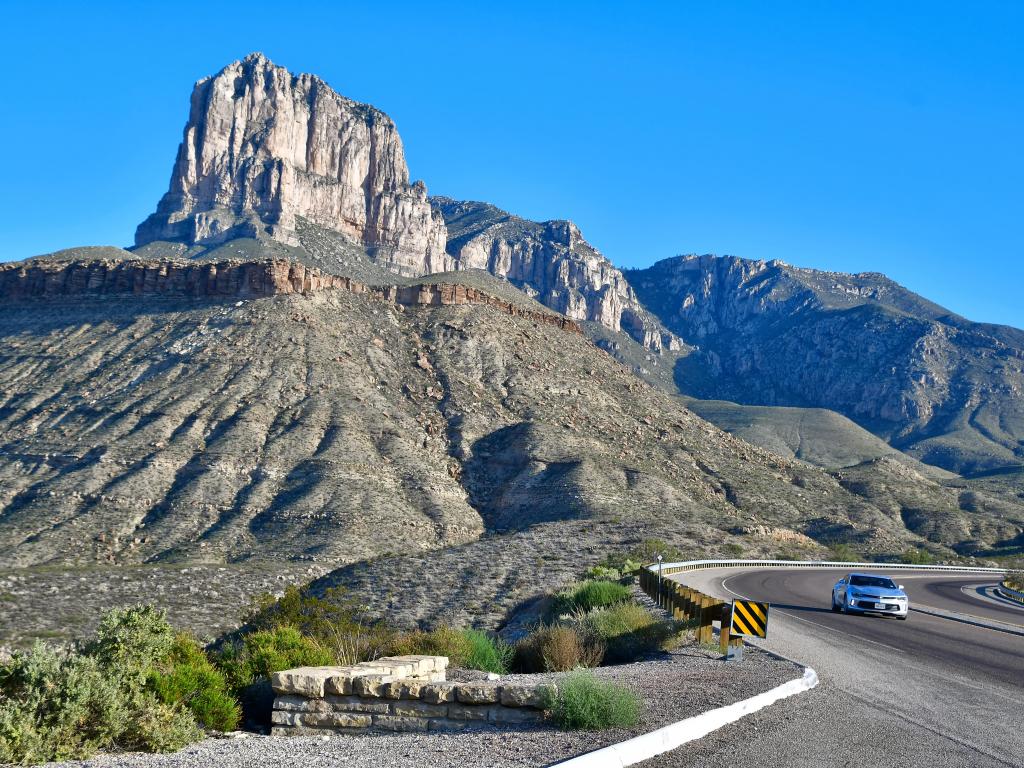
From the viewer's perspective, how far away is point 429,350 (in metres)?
91.0

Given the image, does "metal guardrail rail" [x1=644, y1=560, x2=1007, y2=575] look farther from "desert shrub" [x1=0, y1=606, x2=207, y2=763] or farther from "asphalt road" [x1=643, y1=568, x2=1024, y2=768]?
"desert shrub" [x1=0, y1=606, x2=207, y2=763]

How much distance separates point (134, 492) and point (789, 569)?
4011cm

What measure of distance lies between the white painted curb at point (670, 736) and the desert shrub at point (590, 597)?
15475 mm

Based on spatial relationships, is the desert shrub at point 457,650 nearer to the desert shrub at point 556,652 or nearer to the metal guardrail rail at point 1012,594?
the desert shrub at point 556,652

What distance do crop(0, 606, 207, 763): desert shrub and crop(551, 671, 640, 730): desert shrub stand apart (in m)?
4.28

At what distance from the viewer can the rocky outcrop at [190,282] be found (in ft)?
299

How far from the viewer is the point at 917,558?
66.5m

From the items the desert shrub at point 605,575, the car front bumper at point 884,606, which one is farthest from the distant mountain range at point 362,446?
the car front bumper at point 884,606

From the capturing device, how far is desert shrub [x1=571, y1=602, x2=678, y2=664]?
18984 millimetres

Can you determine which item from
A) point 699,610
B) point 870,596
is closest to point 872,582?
point 870,596

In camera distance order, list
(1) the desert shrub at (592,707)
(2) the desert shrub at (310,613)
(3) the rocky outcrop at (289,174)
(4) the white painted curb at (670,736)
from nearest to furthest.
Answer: (4) the white painted curb at (670,736)
(1) the desert shrub at (592,707)
(2) the desert shrub at (310,613)
(3) the rocky outcrop at (289,174)

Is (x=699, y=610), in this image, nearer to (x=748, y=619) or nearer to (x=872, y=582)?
(x=748, y=619)

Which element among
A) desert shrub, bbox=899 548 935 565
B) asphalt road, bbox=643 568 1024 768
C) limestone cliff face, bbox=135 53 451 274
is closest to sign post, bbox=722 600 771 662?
asphalt road, bbox=643 568 1024 768

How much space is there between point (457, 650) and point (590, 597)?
451 inches
